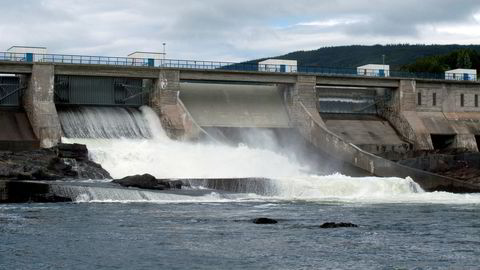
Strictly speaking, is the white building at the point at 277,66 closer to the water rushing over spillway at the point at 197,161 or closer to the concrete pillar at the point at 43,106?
the water rushing over spillway at the point at 197,161

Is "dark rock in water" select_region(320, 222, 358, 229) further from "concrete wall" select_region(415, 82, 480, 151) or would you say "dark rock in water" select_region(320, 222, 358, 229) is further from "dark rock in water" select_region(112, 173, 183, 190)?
"concrete wall" select_region(415, 82, 480, 151)

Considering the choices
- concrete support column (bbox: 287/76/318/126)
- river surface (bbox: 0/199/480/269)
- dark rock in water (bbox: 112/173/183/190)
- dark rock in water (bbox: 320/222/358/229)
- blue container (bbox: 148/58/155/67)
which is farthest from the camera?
concrete support column (bbox: 287/76/318/126)

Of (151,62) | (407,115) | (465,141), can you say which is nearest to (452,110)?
(465,141)

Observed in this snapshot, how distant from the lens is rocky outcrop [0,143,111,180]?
44.8 meters

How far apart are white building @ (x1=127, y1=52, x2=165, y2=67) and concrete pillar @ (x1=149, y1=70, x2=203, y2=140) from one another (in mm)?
1941

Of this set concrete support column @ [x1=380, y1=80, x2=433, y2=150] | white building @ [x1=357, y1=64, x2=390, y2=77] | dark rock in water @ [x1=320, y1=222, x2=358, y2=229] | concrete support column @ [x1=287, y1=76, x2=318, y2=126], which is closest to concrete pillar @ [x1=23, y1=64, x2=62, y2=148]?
concrete support column @ [x1=287, y1=76, x2=318, y2=126]

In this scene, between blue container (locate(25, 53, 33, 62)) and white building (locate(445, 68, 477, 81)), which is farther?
white building (locate(445, 68, 477, 81))

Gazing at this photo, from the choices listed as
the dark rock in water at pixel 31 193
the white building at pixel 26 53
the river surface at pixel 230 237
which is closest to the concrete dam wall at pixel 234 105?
the white building at pixel 26 53

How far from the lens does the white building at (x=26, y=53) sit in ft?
197

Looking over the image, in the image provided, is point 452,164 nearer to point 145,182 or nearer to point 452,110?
point 452,110

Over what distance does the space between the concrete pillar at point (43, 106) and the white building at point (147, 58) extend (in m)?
8.49

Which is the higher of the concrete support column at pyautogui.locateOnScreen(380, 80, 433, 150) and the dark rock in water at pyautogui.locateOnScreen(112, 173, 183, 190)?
the concrete support column at pyautogui.locateOnScreen(380, 80, 433, 150)

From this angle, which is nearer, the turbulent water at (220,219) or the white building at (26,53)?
the turbulent water at (220,219)

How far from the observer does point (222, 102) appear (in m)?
68.1
